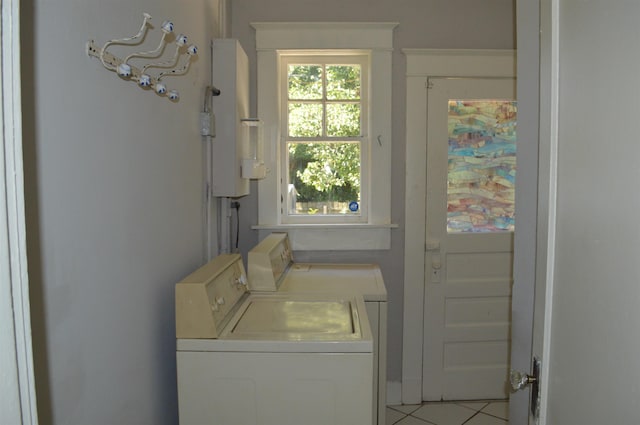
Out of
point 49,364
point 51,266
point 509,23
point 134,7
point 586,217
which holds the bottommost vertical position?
point 49,364

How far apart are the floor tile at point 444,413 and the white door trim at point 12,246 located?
2.72 metres

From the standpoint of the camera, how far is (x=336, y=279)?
254 cm

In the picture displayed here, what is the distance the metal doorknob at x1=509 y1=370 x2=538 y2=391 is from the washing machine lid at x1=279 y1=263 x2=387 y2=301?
1133mm

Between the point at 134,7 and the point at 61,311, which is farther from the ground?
the point at 134,7

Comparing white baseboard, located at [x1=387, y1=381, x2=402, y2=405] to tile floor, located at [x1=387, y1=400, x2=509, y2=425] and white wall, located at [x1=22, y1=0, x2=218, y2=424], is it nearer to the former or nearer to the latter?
tile floor, located at [x1=387, y1=400, x2=509, y2=425]

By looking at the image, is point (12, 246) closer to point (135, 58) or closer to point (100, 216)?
point (100, 216)

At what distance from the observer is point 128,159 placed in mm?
1571

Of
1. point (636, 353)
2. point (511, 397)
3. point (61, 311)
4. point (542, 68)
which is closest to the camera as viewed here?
point (636, 353)

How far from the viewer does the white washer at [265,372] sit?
1.64 meters

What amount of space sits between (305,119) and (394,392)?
176cm

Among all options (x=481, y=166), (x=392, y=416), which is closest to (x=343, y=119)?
(x=481, y=166)

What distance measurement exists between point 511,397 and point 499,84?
6.91ft

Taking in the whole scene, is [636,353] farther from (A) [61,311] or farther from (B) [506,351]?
(B) [506,351]

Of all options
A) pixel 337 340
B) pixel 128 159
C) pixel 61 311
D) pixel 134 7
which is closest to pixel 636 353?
pixel 337 340
